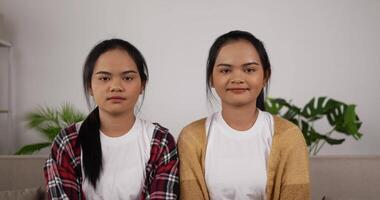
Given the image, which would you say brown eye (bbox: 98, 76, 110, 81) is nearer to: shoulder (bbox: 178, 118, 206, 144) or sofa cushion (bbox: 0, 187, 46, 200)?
shoulder (bbox: 178, 118, 206, 144)

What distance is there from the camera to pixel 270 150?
1.07 metres

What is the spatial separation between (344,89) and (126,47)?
2.85 meters

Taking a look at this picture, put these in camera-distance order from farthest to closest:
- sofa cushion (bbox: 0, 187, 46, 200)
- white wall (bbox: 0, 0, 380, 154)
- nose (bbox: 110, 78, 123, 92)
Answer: white wall (bbox: 0, 0, 380, 154), sofa cushion (bbox: 0, 187, 46, 200), nose (bbox: 110, 78, 123, 92)

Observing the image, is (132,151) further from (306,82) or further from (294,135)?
(306,82)

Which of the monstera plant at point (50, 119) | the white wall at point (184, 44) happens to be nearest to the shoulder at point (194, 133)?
the monstera plant at point (50, 119)

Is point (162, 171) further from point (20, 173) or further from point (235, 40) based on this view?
point (20, 173)

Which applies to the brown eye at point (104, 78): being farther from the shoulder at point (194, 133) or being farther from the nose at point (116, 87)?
the shoulder at point (194, 133)

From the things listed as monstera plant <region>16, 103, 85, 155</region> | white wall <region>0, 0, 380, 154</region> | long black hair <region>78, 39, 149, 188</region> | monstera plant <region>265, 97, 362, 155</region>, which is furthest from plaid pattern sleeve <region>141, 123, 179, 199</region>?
white wall <region>0, 0, 380, 154</region>

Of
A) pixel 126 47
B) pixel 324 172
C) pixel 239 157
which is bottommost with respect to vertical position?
pixel 324 172

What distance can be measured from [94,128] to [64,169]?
0.40ft

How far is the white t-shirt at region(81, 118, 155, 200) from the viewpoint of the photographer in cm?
105

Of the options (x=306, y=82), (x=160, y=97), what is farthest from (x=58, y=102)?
(x=306, y=82)

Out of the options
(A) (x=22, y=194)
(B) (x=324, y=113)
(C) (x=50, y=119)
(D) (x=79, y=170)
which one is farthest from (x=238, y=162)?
(C) (x=50, y=119)

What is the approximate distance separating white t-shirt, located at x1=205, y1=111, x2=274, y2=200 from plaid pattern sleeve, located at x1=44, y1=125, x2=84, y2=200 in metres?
0.32
